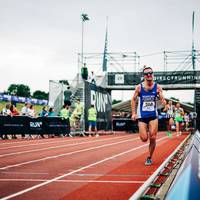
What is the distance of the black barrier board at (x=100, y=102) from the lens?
88.0 feet

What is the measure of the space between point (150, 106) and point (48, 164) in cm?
257

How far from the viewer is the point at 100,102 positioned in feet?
98.8

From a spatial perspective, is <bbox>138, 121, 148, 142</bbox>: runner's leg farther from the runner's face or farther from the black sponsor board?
the black sponsor board

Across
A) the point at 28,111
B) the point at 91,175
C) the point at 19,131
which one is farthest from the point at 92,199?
the point at 28,111

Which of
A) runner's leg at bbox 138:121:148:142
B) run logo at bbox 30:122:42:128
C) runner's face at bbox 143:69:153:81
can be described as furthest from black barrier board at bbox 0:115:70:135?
runner's face at bbox 143:69:153:81

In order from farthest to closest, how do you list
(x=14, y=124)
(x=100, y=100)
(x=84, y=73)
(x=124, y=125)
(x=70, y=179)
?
(x=124, y=125) → (x=100, y=100) → (x=84, y=73) → (x=14, y=124) → (x=70, y=179)

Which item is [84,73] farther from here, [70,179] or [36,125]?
[70,179]

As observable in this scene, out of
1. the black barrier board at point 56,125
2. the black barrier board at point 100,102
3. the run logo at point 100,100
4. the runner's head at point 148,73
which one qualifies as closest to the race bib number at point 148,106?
the runner's head at point 148,73

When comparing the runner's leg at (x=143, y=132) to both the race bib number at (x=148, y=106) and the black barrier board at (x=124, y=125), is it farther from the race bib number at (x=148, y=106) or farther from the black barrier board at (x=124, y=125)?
the black barrier board at (x=124, y=125)

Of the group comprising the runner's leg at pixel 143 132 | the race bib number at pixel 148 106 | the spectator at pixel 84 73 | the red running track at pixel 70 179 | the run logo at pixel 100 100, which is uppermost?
the spectator at pixel 84 73

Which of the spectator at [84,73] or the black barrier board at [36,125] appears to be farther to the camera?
the spectator at [84,73]

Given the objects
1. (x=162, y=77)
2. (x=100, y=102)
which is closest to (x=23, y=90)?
(x=162, y=77)

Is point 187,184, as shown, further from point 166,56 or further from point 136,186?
point 166,56

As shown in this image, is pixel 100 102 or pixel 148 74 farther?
pixel 100 102
